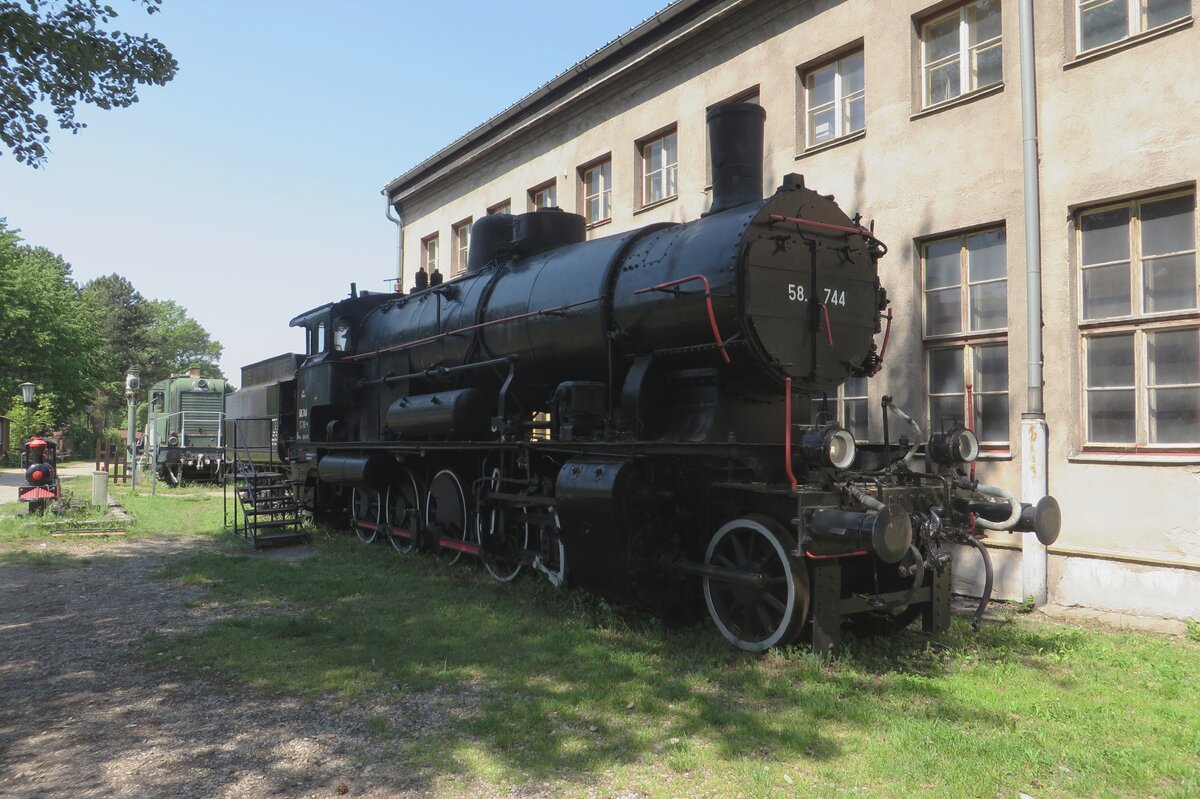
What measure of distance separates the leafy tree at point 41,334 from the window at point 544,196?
95.9 ft

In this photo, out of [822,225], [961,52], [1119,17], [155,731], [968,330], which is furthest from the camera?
[961,52]

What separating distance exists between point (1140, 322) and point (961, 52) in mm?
3686

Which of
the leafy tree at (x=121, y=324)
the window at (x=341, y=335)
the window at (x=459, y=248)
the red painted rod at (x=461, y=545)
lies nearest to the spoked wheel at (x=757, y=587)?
the red painted rod at (x=461, y=545)

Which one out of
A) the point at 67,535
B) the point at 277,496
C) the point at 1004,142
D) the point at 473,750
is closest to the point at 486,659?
the point at 473,750

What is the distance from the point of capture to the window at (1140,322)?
749cm

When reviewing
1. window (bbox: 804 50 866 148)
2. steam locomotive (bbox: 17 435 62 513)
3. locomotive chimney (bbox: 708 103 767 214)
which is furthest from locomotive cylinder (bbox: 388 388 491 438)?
steam locomotive (bbox: 17 435 62 513)

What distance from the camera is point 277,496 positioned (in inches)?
512

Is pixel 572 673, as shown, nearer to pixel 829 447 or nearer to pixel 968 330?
pixel 829 447

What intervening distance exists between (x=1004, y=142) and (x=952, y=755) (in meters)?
6.86

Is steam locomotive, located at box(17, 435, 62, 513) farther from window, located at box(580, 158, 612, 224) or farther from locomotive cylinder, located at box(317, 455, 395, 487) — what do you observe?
window, located at box(580, 158, 612, 224)

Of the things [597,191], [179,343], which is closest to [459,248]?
[597,191]

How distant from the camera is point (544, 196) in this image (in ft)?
53.7

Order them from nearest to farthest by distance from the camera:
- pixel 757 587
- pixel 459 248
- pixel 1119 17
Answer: pixel 757 587 < pixel 1119 17 < pixel 459 248

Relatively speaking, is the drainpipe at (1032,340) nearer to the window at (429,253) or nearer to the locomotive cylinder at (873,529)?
the locomotive cylinder at (873,529)
